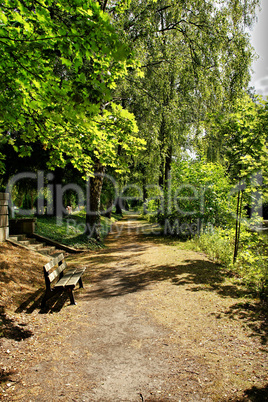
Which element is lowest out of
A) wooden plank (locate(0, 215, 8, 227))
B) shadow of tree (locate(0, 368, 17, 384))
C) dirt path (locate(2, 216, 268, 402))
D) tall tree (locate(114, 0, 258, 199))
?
dirt path (locate(2, 216, 268, 402))

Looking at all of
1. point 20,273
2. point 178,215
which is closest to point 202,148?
point 178,215

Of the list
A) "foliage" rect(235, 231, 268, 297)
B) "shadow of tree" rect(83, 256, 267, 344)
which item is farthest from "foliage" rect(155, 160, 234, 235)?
"foliage" rect(235, 231, 268, 297)

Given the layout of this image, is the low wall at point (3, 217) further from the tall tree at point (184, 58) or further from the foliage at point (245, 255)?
the tall tree at point (184, 58)

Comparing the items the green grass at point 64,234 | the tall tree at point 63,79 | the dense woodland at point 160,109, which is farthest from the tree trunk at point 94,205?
the tall tree at point 63,79

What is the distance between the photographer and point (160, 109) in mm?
13336

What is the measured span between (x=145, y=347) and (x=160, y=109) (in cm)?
1153

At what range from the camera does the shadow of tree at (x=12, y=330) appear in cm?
402

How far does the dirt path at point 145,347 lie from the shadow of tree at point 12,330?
0.07 m

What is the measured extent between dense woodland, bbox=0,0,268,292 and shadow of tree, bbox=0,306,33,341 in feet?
10.8

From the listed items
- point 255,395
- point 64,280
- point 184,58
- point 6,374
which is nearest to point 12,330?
point 6,374

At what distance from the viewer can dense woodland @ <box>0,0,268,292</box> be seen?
456 cm

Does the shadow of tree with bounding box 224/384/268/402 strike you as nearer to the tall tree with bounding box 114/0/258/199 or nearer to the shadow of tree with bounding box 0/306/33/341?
the shadow of tree with bounding box 0/306/33/341

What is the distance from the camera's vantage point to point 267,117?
5.95 m

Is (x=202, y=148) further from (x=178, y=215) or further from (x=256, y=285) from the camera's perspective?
(x=256, y=285)
